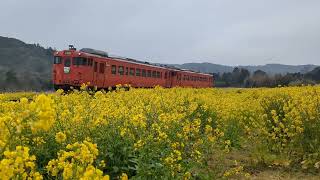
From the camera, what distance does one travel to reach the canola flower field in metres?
3.08

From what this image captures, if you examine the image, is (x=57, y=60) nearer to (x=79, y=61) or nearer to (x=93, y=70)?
(x=79, y=61)

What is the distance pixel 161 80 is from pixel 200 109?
2237 cm

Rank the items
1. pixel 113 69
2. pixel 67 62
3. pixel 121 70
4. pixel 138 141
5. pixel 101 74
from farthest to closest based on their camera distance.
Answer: pixel 121 70 < pixel 113 69 < pixel 67 62 < pixel 101 74 < pixel 138 141

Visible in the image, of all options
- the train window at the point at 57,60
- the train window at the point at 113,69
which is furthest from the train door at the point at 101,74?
the train window at the point at 57,60

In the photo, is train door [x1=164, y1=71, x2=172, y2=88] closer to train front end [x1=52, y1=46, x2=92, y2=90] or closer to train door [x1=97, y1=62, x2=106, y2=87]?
train door [x1=97, y1=62, x2=106, y2=87]

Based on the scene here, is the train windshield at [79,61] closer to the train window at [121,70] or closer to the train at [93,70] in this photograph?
the train at [93,70]

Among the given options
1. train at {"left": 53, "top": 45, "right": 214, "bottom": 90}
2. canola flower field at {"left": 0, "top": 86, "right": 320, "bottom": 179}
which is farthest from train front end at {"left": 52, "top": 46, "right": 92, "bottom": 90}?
canola flower field at {"left": 0, "top": 86, "right": 320, "bottom": 179}

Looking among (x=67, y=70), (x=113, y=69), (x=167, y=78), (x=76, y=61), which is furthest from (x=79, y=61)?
(x=167, y=78)


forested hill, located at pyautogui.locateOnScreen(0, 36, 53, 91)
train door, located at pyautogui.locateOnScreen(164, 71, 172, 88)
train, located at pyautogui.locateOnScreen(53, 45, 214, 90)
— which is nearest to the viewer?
train, located at pyautogui.locateOnScreen(53, 45, 214, 90)

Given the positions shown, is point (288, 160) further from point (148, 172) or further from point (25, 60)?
point (25, 60)

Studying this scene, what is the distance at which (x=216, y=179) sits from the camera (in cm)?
657

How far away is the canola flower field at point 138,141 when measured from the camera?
121 inches

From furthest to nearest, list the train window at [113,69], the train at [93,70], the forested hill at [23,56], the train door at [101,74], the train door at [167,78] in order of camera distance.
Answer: the forested hill at [23,56] → the train door at [167,78] → the train window at [113,69] → the train door at [101,74] → the train at [93,70]

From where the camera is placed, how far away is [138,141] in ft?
17.2
